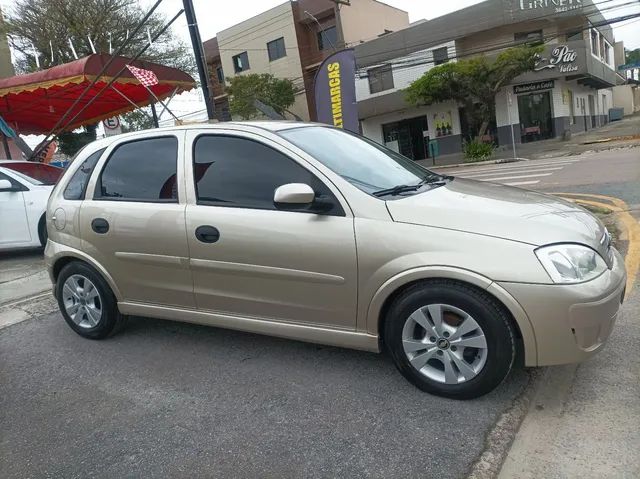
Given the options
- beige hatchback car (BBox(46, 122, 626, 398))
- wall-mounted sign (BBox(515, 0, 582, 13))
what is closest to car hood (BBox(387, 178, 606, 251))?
beige hatchback car (BBox(46, 122, 626, 398))

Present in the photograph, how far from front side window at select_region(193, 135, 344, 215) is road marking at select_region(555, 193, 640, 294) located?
2.88 meters

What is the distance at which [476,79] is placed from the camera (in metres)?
22.7

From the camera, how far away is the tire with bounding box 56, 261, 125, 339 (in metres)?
4.16

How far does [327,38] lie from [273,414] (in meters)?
33.4

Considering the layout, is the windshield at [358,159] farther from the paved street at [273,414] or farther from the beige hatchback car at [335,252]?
the paved street at [273,414]

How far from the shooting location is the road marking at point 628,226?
4.52 m

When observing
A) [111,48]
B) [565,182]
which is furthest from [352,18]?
[565,182]

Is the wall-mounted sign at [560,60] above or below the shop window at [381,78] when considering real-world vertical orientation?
below

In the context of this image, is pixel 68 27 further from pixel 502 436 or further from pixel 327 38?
pixel 502 436

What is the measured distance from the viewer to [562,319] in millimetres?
2588

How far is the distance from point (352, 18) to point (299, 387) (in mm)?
33285

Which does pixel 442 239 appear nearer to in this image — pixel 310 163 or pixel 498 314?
pixel 498 314

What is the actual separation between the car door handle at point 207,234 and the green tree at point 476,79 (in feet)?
70.2

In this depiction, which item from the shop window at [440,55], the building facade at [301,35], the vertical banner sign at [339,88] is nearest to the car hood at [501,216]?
the vertical banner sign at [339,88]
